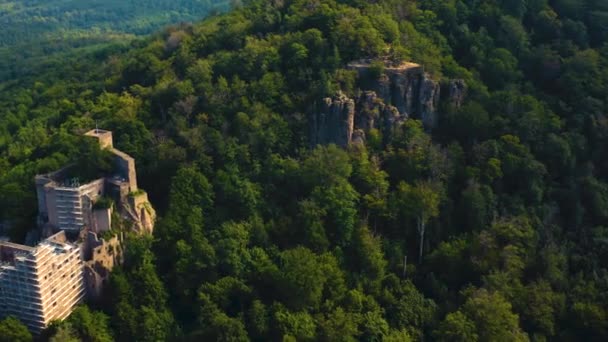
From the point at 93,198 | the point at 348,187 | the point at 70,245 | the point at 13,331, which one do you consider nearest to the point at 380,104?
the point at 348,187

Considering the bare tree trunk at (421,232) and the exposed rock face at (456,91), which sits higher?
the exposed rock face at (456,91)

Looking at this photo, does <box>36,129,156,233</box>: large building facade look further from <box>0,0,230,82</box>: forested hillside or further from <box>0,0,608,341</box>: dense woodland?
<box>0,0,230,82</box>: forested hillside

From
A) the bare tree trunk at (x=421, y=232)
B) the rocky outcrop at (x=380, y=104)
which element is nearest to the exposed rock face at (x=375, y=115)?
the rocky outcrop at (x=380, y=104)

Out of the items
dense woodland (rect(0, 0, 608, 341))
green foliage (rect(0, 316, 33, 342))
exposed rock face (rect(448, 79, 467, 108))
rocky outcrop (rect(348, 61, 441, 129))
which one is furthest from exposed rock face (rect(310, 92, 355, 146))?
green foliage (rect(0, 316, 33, 342))

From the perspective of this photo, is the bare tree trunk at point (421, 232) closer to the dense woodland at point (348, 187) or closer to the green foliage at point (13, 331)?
the dense woodland at point (348, 187)

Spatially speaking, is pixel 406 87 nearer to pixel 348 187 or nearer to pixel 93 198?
pixel 348 187

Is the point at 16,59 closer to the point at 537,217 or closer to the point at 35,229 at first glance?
the point at 35,229
